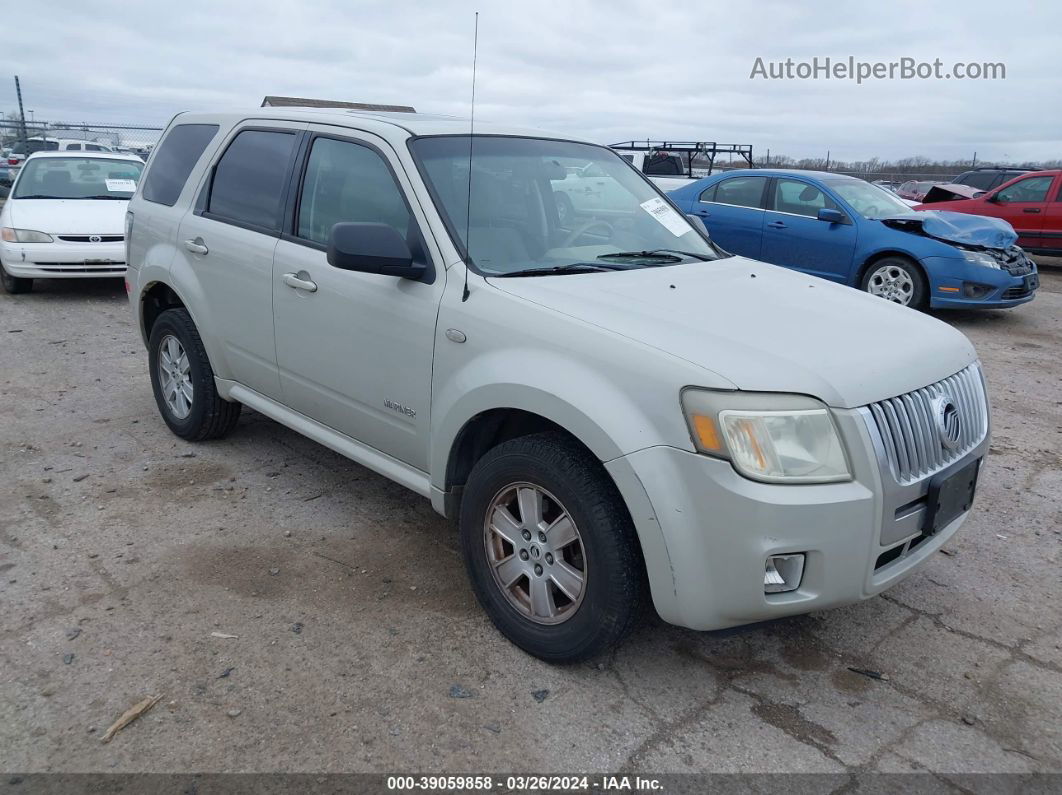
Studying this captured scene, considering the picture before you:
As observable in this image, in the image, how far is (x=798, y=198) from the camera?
9.77 meters

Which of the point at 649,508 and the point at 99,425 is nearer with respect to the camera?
→ the point at 649,508

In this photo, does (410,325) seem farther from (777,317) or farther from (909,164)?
(909,164)

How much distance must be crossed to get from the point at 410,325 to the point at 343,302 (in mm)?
451

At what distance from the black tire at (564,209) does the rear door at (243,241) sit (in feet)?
4.35

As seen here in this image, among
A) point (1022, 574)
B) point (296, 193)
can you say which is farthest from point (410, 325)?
point (1022, 574)

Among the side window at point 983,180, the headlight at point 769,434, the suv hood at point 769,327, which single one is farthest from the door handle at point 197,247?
the side window at point 983,180

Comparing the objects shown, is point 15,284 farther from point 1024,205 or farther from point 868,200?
point 1024,205

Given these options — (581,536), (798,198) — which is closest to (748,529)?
(581,536)

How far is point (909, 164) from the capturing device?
3228 cm

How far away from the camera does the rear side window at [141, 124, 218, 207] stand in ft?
15.6

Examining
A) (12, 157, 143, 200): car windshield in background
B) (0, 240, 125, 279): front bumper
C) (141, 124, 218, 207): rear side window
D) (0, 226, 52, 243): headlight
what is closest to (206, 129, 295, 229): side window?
(141, 124, 218, 207): rear side window

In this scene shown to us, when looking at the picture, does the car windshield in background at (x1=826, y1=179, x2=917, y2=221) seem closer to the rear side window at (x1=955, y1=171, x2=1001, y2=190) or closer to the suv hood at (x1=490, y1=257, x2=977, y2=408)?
the suv hood at (x1=490, y1=257, x2=977, y2=408)

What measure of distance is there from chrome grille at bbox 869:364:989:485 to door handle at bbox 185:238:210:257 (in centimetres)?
342

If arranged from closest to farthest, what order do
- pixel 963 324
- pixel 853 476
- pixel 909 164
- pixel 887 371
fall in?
→ pixel 853 476 → pixel 887 371 → pixel 963 324 → pixel 909 164
